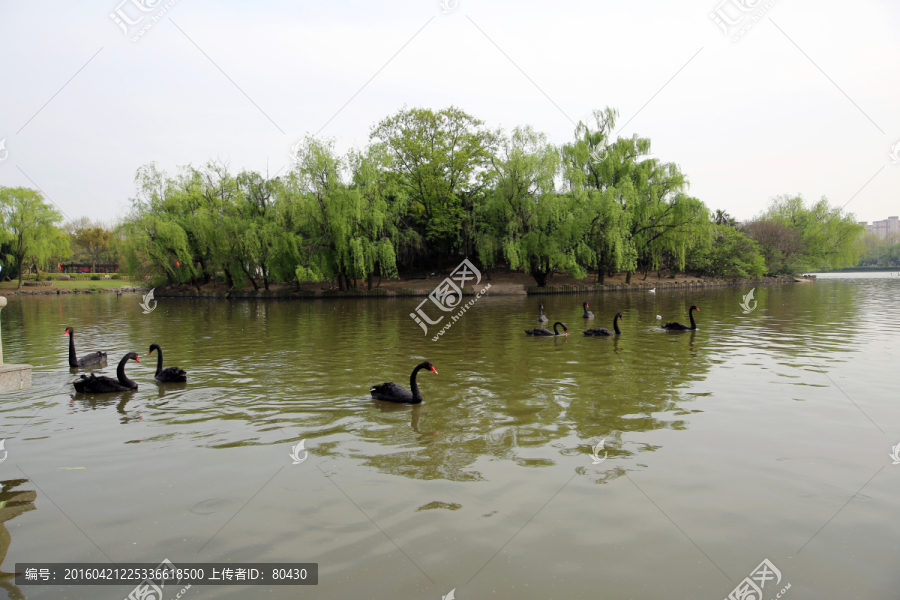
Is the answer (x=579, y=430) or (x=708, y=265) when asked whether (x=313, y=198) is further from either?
(x=708, y=265)

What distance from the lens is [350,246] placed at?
3750 cm

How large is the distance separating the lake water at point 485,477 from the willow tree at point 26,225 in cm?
5565

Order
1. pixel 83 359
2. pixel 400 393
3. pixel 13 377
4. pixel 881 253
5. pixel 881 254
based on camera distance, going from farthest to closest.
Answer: pixel 881 254
pixel 881 253
pixel 83 359
pixel 400 393
pixel 13 377

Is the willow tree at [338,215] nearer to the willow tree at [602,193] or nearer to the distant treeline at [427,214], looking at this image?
the distant treeline at [427,214]

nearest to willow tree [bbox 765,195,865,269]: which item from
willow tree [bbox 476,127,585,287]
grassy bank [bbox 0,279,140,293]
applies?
willow tree [bbox 476,127,585,287]

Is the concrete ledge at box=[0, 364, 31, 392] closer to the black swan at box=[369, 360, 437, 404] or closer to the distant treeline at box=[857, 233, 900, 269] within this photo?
the black swan at box=[369, 360, 437, 404]

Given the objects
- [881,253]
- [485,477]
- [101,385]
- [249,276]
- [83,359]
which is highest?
[881,253]

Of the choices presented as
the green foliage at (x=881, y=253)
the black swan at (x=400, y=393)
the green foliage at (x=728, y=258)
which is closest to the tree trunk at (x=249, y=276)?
the black swan at (x=400, y=393)

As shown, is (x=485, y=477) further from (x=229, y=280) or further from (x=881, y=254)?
(x=881, y=254)

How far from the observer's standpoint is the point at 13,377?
544 cm

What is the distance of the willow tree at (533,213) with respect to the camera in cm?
3972

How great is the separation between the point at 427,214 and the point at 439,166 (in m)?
4.48

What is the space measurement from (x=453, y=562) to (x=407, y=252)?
4111cm

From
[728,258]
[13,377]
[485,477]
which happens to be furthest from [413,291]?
[13,377]
